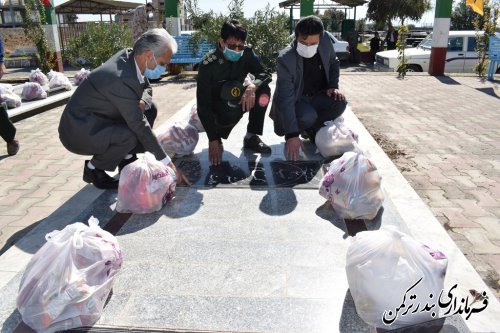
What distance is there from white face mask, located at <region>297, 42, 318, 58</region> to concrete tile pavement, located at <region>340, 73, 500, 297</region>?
1.48 m

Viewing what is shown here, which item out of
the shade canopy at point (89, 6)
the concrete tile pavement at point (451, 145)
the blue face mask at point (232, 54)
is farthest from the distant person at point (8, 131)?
the shade canopy at point (89, 6)

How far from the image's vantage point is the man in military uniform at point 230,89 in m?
4.20

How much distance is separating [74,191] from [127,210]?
1039 millimetres

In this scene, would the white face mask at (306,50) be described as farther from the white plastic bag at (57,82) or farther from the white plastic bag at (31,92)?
the white plastic bag at (57,82)

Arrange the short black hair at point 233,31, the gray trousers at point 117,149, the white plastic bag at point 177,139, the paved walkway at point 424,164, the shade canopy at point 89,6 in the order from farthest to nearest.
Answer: the shade canopy at point 89,6
the white plastic bag at point 177,139
the short black hair at point 233,31
the gray trousers at point 117,149
the paved walkway at point 424,164

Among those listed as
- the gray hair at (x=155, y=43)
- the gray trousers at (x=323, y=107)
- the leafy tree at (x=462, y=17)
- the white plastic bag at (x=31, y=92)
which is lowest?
the white plastic bag at (x=31, y=92)

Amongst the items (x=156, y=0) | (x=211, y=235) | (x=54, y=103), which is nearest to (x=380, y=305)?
(x=211, y=235)

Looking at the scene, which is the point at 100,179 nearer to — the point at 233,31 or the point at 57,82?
the point at 233,31

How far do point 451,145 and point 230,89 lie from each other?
9.16 ft

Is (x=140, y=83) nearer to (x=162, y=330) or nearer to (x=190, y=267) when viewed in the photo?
(x=190, y=267)

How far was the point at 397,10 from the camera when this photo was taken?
2486 centimetres

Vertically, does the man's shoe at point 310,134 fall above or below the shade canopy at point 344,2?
below

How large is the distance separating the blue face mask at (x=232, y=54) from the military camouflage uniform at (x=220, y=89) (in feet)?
0.30

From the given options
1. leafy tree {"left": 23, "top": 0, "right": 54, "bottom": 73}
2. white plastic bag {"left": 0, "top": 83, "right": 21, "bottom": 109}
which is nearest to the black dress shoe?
white plastic bag {"left": 0, "top": 83, "right": 21, "bottom": 109}
